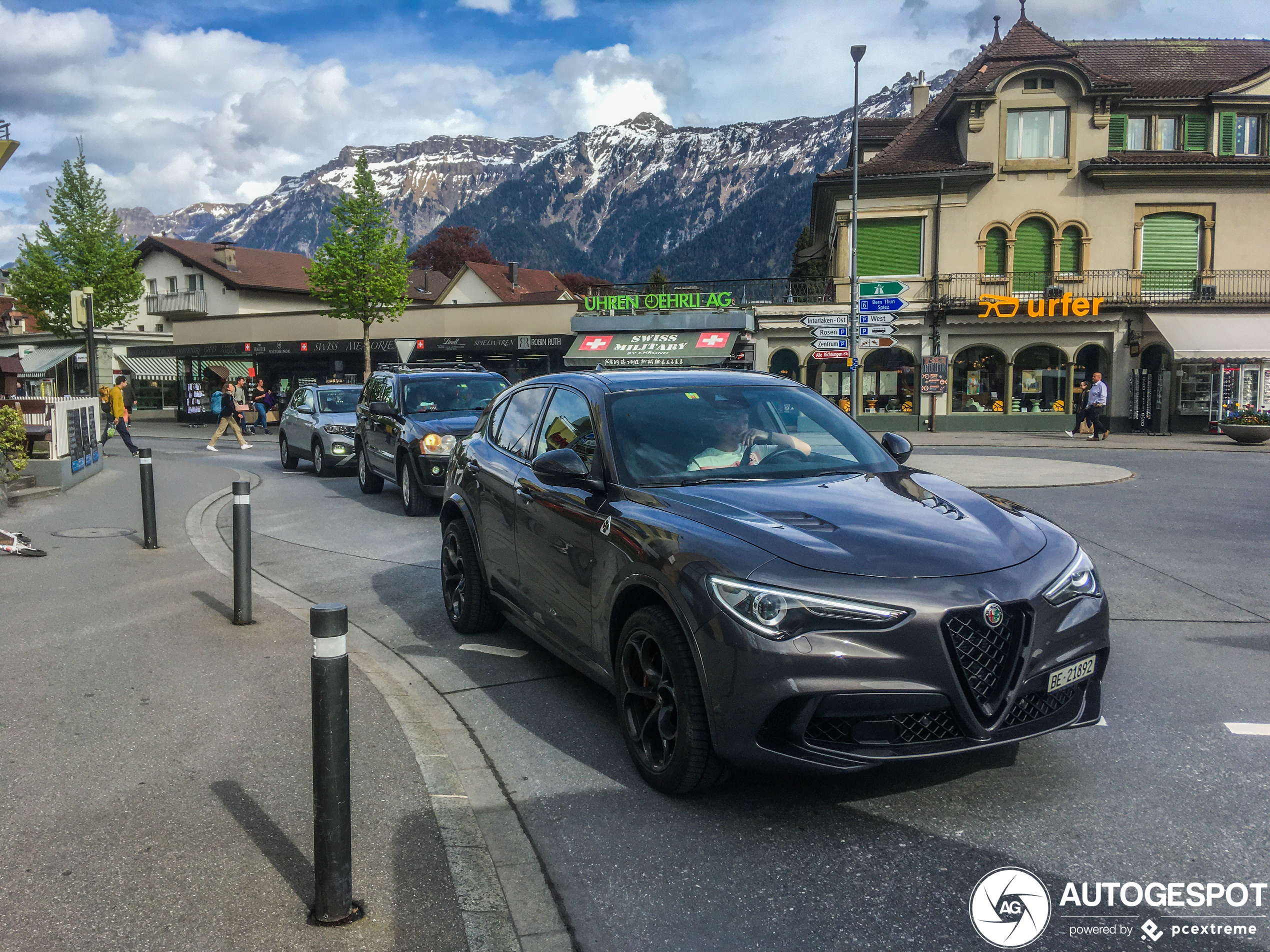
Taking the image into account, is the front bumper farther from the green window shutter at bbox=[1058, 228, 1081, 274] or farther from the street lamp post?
the green window shutter at bbox=[1058, 228, 1081, 274]

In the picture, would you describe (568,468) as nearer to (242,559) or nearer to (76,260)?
(242,559)

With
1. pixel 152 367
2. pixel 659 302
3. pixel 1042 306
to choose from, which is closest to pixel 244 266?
pixel 152 367

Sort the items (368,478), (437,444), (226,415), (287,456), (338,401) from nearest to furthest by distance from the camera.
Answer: (437,444)
(368,478)
(338,401)
(287,456)
(226,415)

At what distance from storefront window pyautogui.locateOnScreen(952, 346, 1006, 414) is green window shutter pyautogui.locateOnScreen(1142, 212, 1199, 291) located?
5.16 m

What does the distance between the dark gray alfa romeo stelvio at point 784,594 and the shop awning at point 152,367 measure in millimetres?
47383

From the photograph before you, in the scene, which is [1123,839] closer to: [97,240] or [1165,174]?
[1165,174]

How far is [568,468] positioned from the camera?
4355 millimetres

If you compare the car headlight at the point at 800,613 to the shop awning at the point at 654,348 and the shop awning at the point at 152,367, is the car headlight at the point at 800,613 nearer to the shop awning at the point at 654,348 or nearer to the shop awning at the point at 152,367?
the shop awning at the point at 654,348

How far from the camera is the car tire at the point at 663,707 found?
3.51m

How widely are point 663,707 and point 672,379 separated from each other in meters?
2.02

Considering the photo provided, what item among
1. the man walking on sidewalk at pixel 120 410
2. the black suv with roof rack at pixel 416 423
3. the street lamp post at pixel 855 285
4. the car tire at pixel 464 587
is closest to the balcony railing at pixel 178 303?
the man walking on sidewalk at pixel 120 410

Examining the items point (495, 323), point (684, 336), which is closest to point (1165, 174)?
point (684, 336)

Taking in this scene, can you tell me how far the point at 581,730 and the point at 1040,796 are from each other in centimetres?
194

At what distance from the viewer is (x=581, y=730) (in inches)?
179
